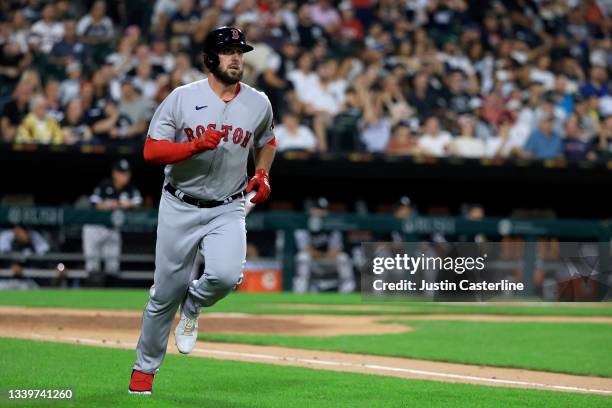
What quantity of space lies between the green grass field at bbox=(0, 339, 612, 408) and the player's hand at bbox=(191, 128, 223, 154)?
50.0 inches

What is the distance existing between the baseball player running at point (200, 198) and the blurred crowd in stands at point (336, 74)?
28.4ft

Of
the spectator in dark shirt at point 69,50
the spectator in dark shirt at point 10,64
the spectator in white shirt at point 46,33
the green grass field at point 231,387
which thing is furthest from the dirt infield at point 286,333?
the spectator in white shirt at point 46,33

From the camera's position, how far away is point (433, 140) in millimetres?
15461

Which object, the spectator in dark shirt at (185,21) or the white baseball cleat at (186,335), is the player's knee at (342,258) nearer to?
the spectator in dark shirt at (185,21)

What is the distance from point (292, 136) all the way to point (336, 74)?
5.07 feet

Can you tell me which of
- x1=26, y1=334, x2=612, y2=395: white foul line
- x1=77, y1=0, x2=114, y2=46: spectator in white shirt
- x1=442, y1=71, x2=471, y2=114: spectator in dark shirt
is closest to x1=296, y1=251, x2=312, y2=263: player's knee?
x1=442, y1=71, x2=471, y2=114: spectator in dark shirt

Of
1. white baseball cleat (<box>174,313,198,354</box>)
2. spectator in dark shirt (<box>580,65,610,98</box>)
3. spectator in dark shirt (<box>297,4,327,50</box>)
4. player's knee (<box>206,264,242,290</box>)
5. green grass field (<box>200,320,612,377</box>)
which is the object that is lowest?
green grass field (<box>200,320,612,377</box>)

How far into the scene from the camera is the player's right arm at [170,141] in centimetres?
545

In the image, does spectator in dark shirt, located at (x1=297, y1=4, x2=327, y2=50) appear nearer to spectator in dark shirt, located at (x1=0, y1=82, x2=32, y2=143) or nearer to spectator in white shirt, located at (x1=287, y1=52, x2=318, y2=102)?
spectator in white shirt, located at (x1=287, y1=52, x2=318, y2=102)

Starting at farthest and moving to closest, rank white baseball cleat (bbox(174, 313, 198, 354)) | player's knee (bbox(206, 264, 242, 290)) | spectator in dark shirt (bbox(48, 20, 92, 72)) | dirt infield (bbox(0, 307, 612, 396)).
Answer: spectator in dark shirt (bbox(48, 20, 92, 72)), dirt infield (bbox(0, 307, 612, 396)), white baseball cleat (bbox(174, 313, 198, 354)), player's knee (bbox(206, 264, 242, 290))

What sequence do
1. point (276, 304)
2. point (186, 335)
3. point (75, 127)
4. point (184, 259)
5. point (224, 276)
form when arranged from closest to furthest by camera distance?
1. point (224, 276)
2. point (184, 259)
3. point (186, 335)
4. point (276, 304)
5. point (75, 127)

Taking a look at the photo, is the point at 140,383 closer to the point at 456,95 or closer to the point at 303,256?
the point at 303,256

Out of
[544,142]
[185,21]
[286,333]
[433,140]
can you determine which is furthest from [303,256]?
[286,333]

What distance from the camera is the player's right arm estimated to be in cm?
545
